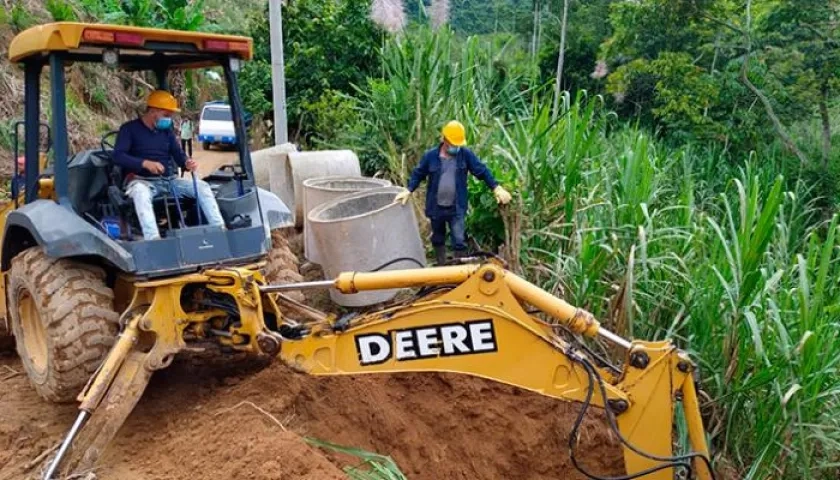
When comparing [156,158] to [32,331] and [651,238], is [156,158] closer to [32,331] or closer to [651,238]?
[32,331]

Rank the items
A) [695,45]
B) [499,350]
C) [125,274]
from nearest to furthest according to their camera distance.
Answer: [499,350], [125,274], [695,45]

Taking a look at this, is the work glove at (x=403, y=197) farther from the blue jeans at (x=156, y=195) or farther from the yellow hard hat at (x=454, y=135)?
the blue jeans at (x=156, y=195)

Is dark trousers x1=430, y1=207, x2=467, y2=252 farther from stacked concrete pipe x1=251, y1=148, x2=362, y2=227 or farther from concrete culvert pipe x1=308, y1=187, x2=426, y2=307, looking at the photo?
stacked concrete pipe x1=251, y1=148, x2=362, y2=227

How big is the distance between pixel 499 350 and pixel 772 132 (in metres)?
10.3

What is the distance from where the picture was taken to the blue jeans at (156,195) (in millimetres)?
4246

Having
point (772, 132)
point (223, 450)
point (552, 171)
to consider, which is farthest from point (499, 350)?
point (772, 132)

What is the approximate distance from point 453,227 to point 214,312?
8.55 ft

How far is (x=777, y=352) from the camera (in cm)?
434

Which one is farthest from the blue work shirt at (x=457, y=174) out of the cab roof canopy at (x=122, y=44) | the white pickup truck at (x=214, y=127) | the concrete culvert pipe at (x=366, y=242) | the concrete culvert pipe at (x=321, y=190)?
the white pickup truck at (x=214, y=127)

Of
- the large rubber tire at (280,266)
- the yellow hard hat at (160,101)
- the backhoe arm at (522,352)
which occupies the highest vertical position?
the yellow hard hat at (160,101)

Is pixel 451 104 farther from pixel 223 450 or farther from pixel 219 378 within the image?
pixel 223 450

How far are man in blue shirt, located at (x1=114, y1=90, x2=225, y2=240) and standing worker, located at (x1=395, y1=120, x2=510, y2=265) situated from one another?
1.86m

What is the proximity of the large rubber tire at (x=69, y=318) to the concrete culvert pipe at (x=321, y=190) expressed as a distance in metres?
2.37

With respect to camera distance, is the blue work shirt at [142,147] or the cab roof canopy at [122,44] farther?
the blue work shirt at [142,147]
